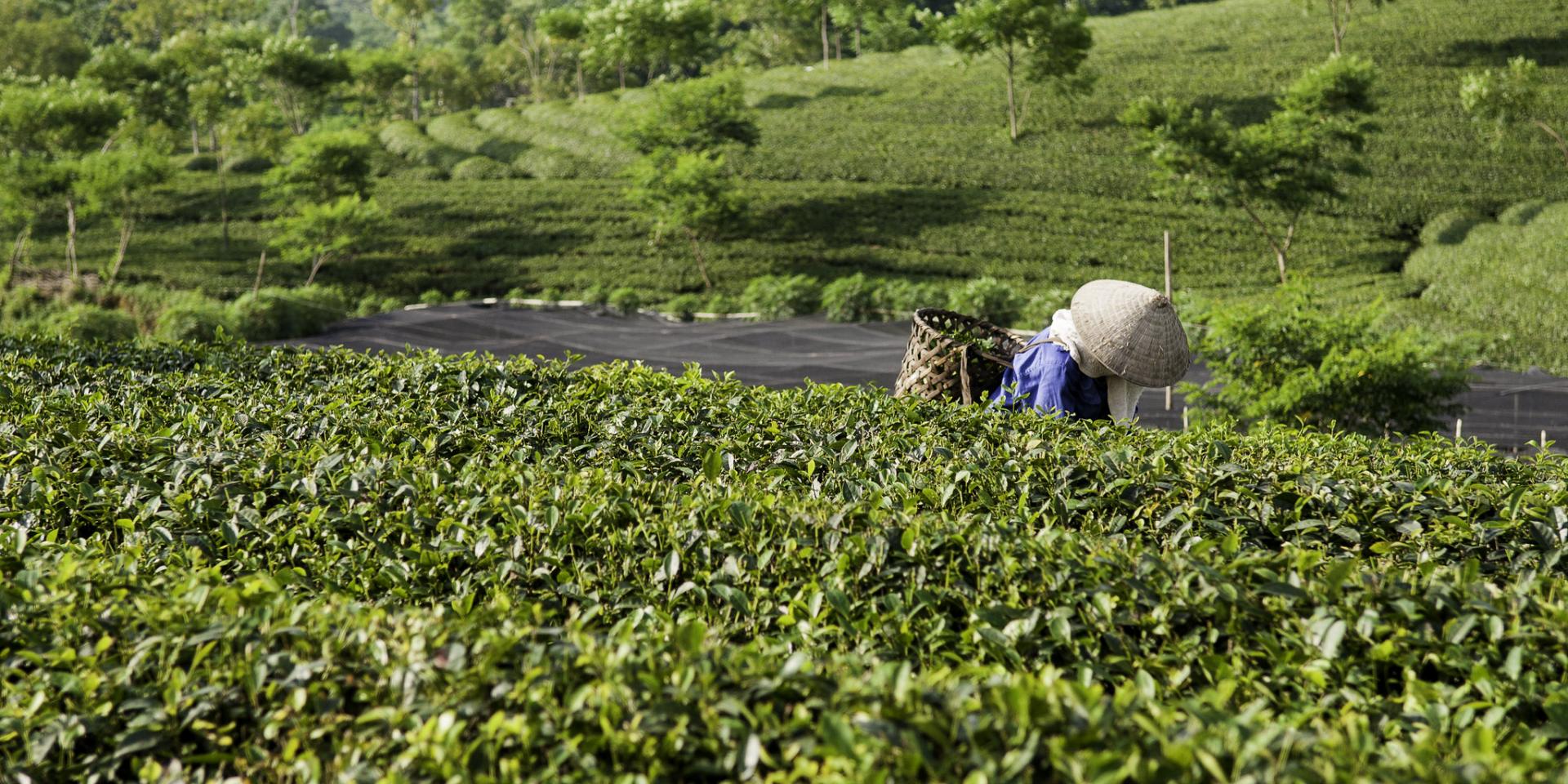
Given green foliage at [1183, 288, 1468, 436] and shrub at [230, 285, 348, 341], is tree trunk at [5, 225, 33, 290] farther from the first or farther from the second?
green foliage at [1183, 288, 1468, 436]

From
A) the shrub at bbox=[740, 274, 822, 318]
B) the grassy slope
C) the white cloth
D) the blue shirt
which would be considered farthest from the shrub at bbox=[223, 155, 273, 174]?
the white cloth

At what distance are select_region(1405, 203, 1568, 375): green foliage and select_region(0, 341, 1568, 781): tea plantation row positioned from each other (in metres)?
12.0

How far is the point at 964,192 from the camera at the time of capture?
25.8 m

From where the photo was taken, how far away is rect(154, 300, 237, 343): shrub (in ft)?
47.8

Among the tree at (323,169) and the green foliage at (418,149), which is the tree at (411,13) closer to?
the green foliage at (418,149)

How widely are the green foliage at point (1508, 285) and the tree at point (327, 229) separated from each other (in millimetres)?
19454

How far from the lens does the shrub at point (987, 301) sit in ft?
54.5

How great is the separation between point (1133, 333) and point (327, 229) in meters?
21.3

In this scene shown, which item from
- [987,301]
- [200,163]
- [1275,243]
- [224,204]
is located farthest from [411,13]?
[1275,243]

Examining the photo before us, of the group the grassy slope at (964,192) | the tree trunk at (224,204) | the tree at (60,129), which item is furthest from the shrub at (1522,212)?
the tree at (60,129)

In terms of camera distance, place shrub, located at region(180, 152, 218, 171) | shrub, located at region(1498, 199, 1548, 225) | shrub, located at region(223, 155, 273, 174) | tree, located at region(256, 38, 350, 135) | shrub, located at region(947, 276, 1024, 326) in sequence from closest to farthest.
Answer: shrub, located at region(947, 276, 1024, 326)
shrub, located at region(1498, 199, 1548, 225)
tree, located at region(256, 38, 350, 135)
shrub, located at region(223, 155, 273, 174)
shrub, located at region(180, 152, 218, 171)

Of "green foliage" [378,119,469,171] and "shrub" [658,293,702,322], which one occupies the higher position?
"green foliage" [378,119,469,171]

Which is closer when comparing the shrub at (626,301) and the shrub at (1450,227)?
the shrub at (626,301)

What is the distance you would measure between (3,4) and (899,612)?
174 ft
